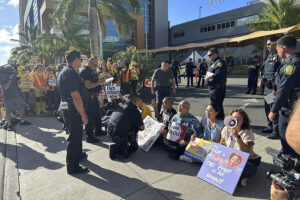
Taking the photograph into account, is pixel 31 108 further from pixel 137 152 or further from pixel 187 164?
pixel 187 164

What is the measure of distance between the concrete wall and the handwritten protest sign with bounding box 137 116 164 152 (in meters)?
41.8

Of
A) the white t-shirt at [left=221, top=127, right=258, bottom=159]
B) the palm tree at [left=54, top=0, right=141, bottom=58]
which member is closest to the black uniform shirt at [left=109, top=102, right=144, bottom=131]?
the white t-shirt at [left=221, top=127, right=258, bottom=159]

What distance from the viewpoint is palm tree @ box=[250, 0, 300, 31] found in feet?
62.2

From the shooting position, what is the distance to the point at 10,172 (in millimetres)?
3672

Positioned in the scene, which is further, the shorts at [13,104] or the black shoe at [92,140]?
the shorts at [13,104]

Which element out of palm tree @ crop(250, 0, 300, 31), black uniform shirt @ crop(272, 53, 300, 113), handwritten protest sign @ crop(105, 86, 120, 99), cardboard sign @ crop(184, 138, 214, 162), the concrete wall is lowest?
cardboard sign @ crop(184, 138, 214, 162)

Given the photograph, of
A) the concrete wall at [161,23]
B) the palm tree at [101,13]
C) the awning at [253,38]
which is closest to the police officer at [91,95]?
the palm tree at [101,13]

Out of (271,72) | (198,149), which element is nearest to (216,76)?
(271,72)

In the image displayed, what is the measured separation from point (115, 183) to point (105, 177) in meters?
0.26

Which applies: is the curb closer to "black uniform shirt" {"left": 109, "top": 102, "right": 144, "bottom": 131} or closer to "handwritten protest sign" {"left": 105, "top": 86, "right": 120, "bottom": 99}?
"black uniform shirt" {"left": 109, "top": 102, "right": 144, "bottom": 131}

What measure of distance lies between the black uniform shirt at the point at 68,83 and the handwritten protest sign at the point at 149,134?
169cm

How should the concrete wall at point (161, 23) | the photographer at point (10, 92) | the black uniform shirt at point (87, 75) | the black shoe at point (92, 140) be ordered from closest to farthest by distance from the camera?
the black uniform shirt at point (87, 75)
the black shoe at point (92, 140)
the photographer at point (10, 92)
the concrete wall at point (161, 23)

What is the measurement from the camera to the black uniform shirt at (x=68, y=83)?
10.5 ft

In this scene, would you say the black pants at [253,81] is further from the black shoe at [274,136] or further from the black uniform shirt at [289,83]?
the black uniform shirt at [289,83]
